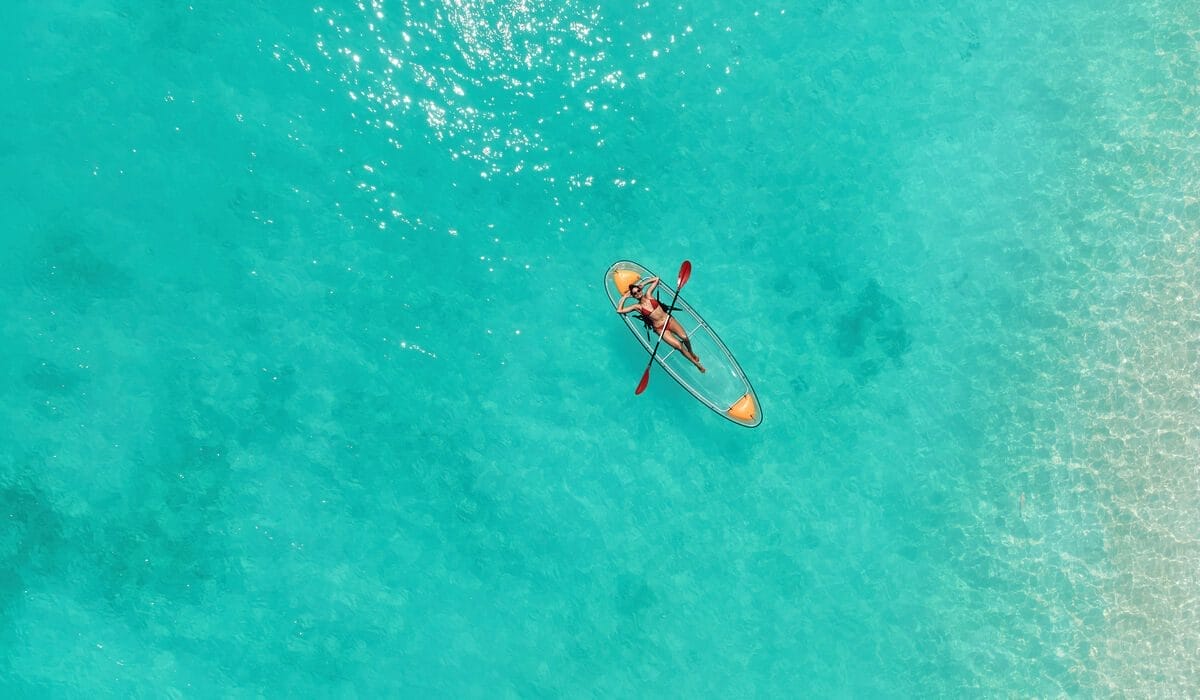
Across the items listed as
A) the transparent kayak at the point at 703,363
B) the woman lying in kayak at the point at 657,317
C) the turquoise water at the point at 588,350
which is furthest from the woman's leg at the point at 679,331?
the turquoise water at the point at 588,350

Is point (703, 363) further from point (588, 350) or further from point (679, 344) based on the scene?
point (588, 350)

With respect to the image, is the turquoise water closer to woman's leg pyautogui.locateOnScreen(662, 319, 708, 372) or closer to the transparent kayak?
the transparent kayak

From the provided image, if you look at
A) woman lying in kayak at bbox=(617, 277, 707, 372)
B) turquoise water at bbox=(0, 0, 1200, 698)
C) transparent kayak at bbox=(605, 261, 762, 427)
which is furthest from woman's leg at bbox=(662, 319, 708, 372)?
turquoise water at bbox=(0, 0, 1200, 698)

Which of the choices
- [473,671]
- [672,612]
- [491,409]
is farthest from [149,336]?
[672,612]

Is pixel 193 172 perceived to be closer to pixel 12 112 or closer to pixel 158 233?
pixel 158 233

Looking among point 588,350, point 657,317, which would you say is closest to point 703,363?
point 657,317

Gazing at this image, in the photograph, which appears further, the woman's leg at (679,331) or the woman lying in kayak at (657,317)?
the woman's leg at (679,331)

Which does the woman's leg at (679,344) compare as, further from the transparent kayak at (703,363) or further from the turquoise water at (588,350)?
the turquoise water at (588,350)
